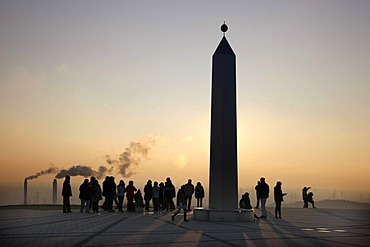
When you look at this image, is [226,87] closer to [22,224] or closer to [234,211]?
[234,211]

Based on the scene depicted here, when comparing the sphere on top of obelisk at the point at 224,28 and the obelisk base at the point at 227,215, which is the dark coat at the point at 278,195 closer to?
the obelisk base at the point at 227,215

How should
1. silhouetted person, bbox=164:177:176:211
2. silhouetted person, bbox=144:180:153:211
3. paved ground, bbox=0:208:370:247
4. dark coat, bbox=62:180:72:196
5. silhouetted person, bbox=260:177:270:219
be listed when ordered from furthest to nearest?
1. silhouetted person, bbox=144:180:153:211
2. silhouetted person, bbox=164:177:176:211
3. dark coat, bbox=62:180:72:196
4. silhouetted person, bbox=260:177:270:219
5. paved ground, bbox=0:208:370:247

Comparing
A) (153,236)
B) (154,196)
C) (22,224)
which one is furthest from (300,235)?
(154,196)

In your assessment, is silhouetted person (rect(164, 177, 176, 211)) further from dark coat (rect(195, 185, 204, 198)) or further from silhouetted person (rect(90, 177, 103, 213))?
silhouetted person (rect(90, 177, 103, 213))

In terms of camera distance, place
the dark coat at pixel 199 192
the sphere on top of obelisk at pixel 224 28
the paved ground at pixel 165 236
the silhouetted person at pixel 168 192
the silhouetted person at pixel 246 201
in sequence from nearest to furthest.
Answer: the paved ground at pixel 165 236, the sphere on top of obelisk at pixel 224 28, the silhouetted person at pixel 168 192, the silhouetted person at pixel 246 201, the dark coat at pixel 199 192

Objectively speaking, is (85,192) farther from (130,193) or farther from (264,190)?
(264,190)

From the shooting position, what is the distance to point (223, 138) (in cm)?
2225

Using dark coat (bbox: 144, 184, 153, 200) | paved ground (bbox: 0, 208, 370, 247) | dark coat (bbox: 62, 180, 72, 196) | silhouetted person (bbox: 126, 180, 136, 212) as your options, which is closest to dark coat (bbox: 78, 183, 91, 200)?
dark coat (bbox: 62, 180, 72, 196)

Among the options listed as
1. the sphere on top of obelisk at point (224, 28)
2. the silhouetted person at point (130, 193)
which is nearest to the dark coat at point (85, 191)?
the silhouetted person at point (130, 193)

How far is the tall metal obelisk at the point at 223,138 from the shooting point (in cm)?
2227

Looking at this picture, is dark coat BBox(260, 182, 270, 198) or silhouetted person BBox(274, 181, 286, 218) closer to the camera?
dark coat BBox(260, 182, 270, 198)

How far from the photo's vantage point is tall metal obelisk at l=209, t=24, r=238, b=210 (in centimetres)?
2227

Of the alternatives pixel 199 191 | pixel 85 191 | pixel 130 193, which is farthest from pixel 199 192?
pixel 85 191

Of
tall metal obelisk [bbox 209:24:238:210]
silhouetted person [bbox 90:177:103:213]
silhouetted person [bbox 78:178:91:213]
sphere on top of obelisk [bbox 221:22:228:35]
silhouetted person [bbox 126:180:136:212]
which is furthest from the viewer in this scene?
silhouetted person [bbox 126:180:136:212]
